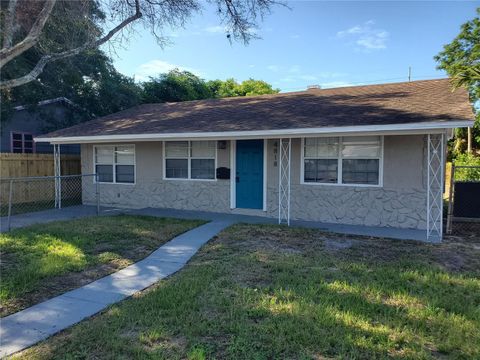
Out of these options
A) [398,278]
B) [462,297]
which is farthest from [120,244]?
[462,297]

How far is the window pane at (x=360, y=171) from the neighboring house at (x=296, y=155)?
0.08 feet

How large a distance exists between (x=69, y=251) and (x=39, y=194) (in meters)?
8.44

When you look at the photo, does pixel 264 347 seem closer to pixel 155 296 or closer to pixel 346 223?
pixel 155 296

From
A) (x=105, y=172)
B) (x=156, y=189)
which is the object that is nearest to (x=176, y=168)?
(x=156, y=189)

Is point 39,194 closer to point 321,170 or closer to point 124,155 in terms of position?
point 124,155

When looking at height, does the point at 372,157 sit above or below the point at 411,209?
above

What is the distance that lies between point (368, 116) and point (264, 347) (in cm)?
659

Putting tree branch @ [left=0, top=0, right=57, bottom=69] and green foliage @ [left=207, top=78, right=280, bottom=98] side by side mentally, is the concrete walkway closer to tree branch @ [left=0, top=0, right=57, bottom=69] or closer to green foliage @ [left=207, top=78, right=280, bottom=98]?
tree branch @ [left=0, top=0, right=57, bottom=69]

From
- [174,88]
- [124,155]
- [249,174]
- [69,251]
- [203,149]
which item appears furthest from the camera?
[174,88]

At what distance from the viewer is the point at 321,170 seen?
9719 mm

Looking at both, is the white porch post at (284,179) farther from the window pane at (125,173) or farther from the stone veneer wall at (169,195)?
the window pane at (125,173)

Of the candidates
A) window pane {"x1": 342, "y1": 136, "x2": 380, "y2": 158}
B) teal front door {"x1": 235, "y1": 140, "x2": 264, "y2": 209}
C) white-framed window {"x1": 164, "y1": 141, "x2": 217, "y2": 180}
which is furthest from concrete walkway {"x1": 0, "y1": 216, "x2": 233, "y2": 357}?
window pane {"x1": 342, "y1": 136, "x2": 380, "y2": 158}

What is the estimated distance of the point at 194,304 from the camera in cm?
435

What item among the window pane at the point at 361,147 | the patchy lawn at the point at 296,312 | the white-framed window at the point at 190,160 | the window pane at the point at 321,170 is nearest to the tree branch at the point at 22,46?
the white-framed window at the point at 190,160
